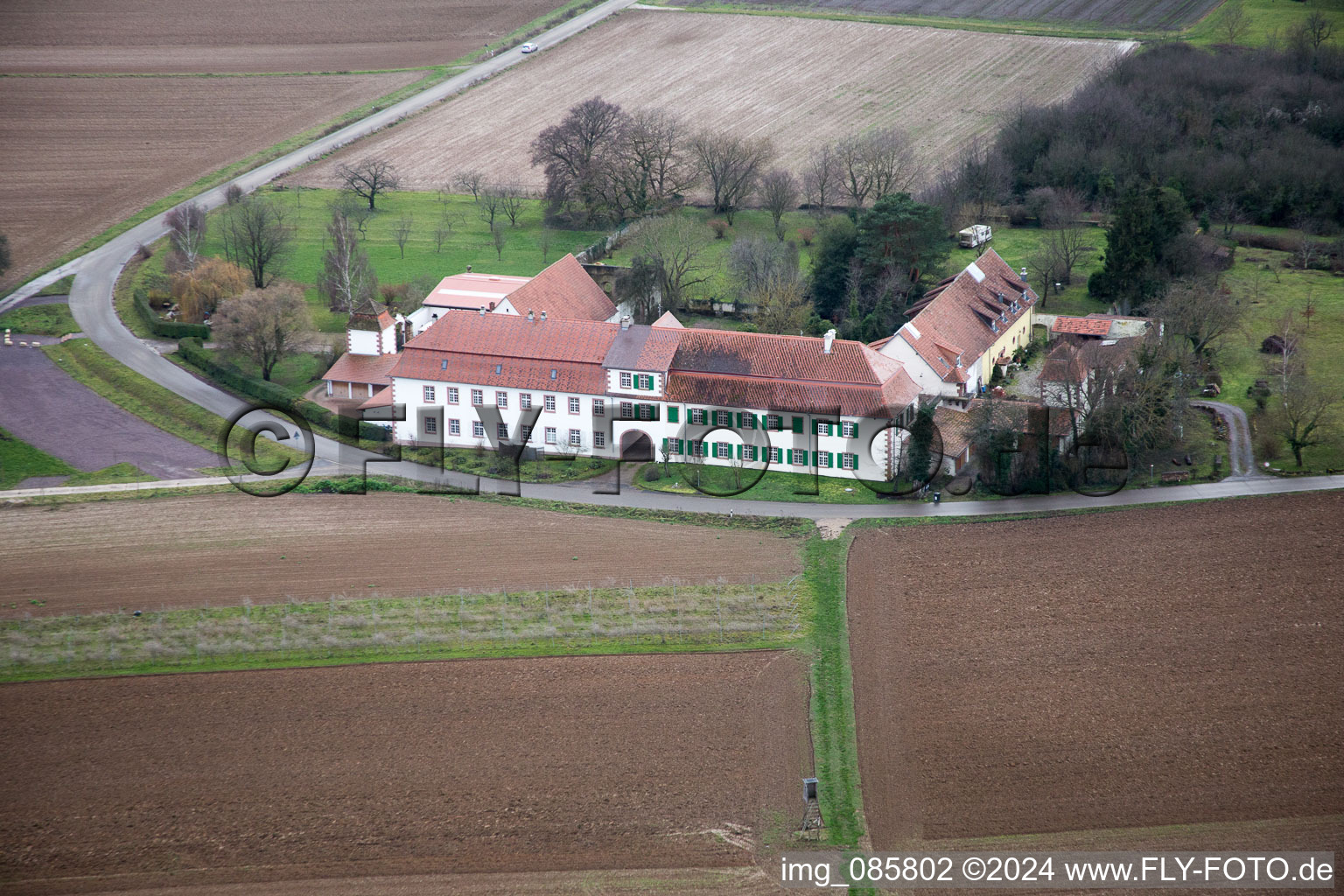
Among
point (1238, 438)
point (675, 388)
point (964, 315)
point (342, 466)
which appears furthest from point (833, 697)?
point (964, 315)

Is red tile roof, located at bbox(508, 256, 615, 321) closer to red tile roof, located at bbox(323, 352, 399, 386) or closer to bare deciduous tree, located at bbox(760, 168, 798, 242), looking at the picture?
red tile roof, located at bbox(323, 352, 399, 386)

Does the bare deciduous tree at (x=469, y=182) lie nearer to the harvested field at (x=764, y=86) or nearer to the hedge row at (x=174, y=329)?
the harvested field at (x=764, y=86)

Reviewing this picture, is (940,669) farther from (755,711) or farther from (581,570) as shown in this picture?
(581,570)

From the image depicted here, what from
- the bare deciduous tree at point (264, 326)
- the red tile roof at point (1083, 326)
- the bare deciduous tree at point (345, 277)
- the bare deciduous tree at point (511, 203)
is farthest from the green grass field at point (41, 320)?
the red tile roof at point (1083, 326)

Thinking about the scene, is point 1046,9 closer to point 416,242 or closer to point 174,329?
point 416,242

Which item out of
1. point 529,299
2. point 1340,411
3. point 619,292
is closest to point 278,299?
point 529,299
